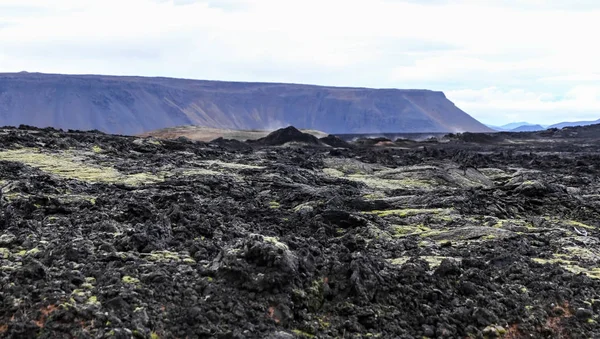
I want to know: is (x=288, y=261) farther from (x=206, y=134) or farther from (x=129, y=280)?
(x=206, y=134)

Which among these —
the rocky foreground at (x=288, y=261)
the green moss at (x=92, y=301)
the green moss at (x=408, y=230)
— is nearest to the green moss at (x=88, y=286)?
the rocky foreground at (x=288, y=261)

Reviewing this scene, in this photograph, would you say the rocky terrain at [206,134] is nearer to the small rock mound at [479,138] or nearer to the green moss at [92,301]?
the small rock mound at [479,138]

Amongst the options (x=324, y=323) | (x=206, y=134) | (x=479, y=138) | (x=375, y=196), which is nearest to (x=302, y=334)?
(x=324, y=323)

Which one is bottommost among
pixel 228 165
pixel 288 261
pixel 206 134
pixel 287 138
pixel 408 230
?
pixel 206 134

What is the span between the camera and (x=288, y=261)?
960 cm

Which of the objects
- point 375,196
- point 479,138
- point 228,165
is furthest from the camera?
point 479,138

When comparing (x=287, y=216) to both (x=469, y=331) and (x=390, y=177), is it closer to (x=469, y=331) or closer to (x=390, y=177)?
(x=469, y=331)

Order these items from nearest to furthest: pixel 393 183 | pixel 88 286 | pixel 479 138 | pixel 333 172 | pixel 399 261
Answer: pixel 88 286, pixel 399 261, pixel 393 183, pixel 333 172, pixel 479 138

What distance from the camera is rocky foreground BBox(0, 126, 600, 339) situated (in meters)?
8.33

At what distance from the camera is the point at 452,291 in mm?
10023

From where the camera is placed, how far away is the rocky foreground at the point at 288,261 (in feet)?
27.3

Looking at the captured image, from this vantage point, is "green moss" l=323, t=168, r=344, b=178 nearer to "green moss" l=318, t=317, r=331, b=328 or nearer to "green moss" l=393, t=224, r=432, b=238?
"green moss" l=393, t=224, r=432, b=238

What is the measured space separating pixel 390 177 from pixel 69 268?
19.4 metres

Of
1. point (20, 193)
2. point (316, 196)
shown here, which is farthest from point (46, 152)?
point (316, 196)
